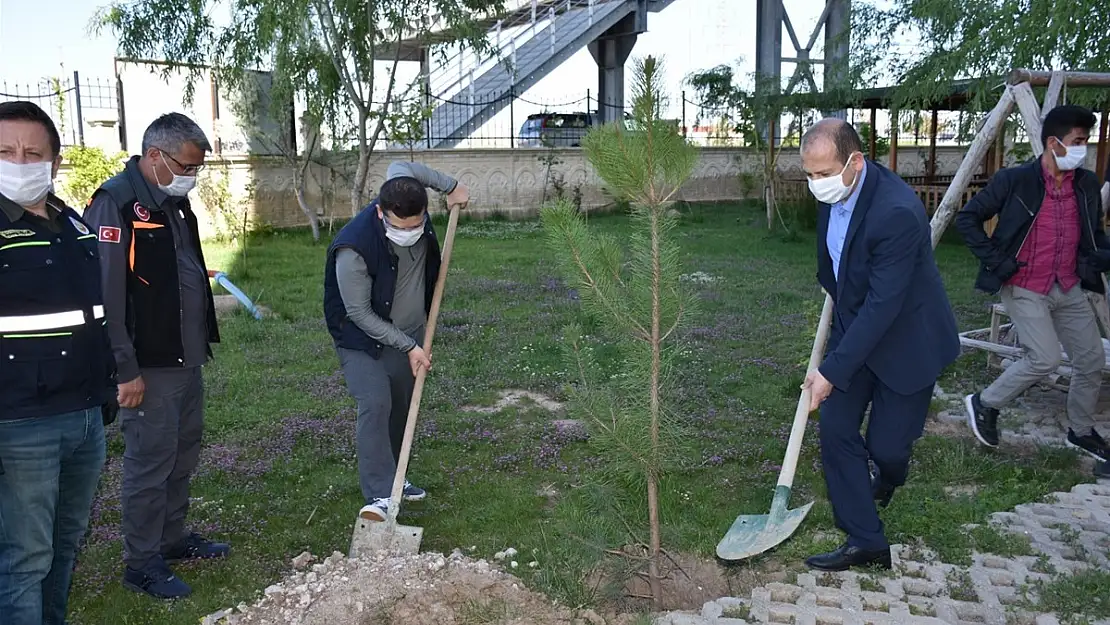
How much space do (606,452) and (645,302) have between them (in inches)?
24.2

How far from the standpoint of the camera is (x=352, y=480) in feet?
14.6

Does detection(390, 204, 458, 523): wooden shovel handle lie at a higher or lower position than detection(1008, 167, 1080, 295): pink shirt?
lower

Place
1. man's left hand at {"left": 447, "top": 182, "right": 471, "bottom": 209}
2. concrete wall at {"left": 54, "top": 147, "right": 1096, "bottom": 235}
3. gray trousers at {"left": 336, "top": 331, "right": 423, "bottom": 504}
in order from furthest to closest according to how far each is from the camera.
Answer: concrete wall at {"left": 54, "top": 147, "right": 1096, "bottom": 235}, man's left hand at {"left": 447, "top": 182, "right": 471, "bottom": 209}, gray trousers at {"left": 336, "top": 331, "right": 423, "bottom": 504}

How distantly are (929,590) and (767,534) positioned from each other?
0.60 m

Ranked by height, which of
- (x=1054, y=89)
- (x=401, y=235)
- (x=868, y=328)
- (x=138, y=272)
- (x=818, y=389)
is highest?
(x=1054, y=89)

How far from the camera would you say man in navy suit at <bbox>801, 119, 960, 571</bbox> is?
3033mm

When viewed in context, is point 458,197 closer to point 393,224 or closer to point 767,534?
point 393,224

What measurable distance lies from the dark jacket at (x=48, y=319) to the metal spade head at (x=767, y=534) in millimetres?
2304

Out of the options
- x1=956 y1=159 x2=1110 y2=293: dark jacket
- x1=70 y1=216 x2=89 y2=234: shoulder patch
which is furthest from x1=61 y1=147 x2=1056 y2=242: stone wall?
x1=70 y1=216 x2=89 y2=234: shoulder patch

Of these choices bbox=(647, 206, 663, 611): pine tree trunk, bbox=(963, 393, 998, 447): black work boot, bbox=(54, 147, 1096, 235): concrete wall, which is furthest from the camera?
bbox=(54, 147, 1096, 235): concrete wall

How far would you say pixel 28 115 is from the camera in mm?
2541

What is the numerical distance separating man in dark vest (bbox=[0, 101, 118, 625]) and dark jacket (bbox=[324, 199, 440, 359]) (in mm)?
1108

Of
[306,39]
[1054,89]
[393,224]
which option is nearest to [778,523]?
[393,224]

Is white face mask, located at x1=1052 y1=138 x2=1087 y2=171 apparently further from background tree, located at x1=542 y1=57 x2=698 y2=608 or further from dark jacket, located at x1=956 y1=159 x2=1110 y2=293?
background tree, located at x1=542 y1=57 x2=698 y2=608
